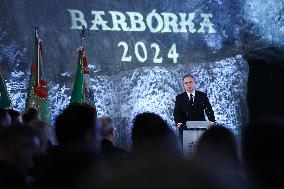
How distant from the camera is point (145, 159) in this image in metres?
0.82

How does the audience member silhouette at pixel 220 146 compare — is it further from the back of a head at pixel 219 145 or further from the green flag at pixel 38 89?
the green flag at pixel 38 89

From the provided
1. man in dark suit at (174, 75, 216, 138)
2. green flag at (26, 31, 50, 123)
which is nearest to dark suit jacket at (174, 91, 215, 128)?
man in dark suit at (174, 75, 216, 138)

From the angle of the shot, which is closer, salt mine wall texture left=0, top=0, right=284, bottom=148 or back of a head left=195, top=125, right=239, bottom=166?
back of a head left=195, top=125, right=239, bottom=166

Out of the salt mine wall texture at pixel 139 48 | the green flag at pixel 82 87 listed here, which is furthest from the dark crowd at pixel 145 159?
the salt mine wall texture at pixel 139 48

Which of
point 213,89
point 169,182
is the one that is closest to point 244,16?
point 213,89

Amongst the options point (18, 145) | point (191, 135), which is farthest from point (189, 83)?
point (18, 145)

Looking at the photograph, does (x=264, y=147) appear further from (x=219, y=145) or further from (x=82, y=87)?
(x=82, y=87)

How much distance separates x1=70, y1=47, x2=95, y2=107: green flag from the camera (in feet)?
19.6

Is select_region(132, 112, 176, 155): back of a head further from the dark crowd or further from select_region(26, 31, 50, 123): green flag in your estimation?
select_region(26, 31, 50, 123): green flag

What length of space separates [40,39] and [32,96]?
0.83m

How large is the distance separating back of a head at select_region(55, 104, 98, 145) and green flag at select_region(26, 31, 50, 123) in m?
3.65

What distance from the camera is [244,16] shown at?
7555mm

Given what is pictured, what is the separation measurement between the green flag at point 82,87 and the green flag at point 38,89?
308 millimetres

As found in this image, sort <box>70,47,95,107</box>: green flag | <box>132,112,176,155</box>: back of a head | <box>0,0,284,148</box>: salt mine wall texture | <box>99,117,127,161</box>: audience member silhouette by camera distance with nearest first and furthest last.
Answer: <box>132,112,176,155</box>: back of a head
<box>99,117,127,161</box>: audience member silhouette
<box>70,47,95,107</box>: green flag
<box>0,0,284,148</box>: salt mine wall texture
